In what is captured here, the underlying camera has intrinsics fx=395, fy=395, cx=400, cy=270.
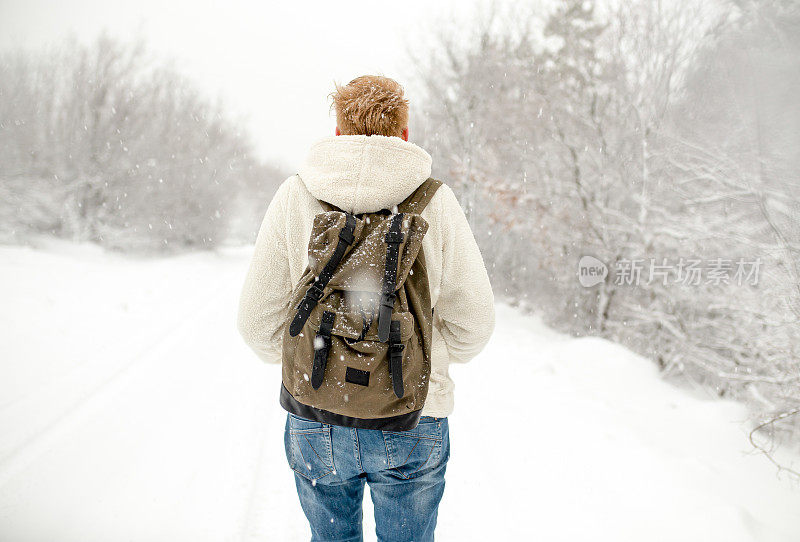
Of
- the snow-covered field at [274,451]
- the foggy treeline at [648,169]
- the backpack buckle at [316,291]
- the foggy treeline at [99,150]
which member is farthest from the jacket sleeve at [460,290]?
the foggy treeline at [99,150]

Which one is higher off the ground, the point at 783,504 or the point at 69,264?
the point at 783,504

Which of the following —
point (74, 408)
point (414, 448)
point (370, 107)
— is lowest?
point (74, 408)

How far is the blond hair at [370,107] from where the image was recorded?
1.20 metres

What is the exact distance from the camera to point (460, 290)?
4.24ft

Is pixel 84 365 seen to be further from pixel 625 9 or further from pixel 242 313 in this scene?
pixel 625 9

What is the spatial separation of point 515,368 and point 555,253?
5.92 m

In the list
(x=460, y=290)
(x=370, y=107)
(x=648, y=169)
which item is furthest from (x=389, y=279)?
(x=648, y=169)

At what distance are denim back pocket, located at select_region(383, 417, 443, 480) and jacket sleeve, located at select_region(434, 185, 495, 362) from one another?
30 centimetres

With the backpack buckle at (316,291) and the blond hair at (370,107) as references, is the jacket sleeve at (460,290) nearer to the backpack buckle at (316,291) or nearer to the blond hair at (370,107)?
the blond hair at (370,107)

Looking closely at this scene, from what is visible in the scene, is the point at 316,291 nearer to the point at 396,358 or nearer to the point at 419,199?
the point at 396,358

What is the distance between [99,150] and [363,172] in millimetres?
21522

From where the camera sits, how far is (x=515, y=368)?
576 centimetres

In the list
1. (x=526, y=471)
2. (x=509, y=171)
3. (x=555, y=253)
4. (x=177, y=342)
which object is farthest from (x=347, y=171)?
(x=509, y=171)

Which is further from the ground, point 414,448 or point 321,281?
point 321,281
